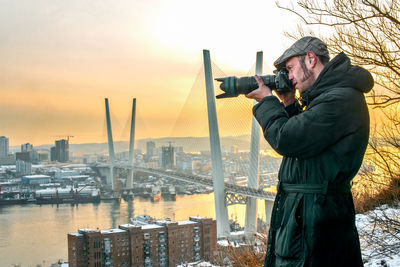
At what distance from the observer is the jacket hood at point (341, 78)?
0.57m

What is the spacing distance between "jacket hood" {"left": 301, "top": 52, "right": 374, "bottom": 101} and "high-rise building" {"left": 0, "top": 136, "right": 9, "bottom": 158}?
19.1 metres

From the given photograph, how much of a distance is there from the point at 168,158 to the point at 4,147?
776cm

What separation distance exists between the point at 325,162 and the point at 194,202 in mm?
13639

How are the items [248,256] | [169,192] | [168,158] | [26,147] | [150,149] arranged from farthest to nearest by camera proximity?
[26,147] < [150,149] < [169,192] < [168,158] < [248,256]

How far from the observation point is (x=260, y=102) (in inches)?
24.3

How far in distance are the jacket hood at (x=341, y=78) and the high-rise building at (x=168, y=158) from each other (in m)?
14.5

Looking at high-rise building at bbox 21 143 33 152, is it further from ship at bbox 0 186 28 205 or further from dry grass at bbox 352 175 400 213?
dry grass at bbox 352 175 400 213

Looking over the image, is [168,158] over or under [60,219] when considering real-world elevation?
over

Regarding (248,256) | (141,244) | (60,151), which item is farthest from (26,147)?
(248,256)

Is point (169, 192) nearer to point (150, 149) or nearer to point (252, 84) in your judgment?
point (150, 149)

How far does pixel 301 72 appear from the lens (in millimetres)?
610

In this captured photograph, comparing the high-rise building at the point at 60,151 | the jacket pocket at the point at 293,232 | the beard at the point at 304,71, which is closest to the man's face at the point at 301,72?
the beard at the point at 304,71

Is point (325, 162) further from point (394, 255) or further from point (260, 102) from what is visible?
point (394, 255)

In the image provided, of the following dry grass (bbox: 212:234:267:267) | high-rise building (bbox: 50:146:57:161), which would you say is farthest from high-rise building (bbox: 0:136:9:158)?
dry grass (bbox: 212:234:267:267)
